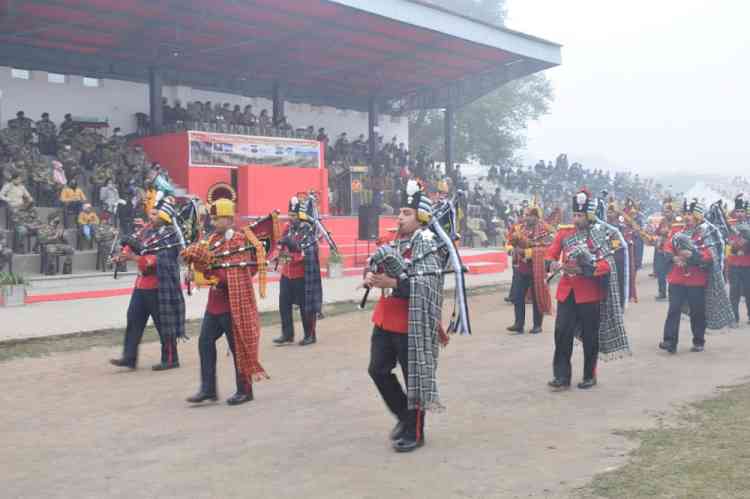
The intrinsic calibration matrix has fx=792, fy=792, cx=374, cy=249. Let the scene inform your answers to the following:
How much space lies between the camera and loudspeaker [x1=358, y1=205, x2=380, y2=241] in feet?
69.0

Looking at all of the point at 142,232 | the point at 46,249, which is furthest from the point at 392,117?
the point at 142,232

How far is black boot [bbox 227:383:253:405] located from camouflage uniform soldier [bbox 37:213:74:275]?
1062cm

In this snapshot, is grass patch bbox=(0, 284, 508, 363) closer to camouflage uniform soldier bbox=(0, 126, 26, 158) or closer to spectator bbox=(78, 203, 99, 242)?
spectator bbox=(78, 203, 99, 242)

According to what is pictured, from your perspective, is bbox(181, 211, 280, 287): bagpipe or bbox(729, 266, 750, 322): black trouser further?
bbox(729, 266, 750, 322): black trouser

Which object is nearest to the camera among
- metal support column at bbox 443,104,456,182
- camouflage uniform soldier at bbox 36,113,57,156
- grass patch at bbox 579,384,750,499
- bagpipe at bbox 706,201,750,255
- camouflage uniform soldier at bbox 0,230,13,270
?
grass patch at bbox 579,384,750,499

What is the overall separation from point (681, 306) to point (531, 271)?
86.1 inches

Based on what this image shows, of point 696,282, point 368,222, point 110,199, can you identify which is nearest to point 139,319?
point 696,282

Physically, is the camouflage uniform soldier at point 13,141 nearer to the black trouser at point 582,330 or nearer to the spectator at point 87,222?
the spectator at point 87,222

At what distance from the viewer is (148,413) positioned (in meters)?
6.67

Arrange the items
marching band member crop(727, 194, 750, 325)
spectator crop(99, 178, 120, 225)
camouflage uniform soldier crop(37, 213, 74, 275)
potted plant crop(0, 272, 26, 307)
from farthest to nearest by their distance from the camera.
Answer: spectator crop(99, 178, 120, 225) < camouflage uniform soldier crop(37, 213, 74, 275) < potted plant crop(0, 272, 26, 307) < marching band member crop(727, 194, 750, 325)

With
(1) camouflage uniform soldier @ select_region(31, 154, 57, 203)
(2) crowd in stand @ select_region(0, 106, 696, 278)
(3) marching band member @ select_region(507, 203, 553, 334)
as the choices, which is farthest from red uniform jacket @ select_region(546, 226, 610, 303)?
(1) camouflage uniform soldier @ select_region(31, 154, 57, 203)

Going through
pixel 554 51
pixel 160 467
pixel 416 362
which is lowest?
pixel 160 467

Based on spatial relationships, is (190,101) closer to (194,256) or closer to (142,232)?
(142,232)

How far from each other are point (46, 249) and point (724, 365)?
12999 mm
